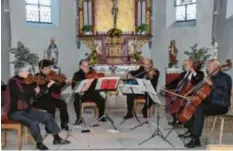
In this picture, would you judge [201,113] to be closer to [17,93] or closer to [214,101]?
[214,101]

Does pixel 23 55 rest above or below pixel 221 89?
above

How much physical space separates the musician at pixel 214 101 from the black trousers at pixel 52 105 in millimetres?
1978

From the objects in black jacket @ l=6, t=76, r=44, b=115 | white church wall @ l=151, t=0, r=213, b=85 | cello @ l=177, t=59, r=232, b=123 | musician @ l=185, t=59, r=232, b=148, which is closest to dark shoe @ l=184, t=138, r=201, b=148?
musician @ l=185, t=59, r=232, b=148

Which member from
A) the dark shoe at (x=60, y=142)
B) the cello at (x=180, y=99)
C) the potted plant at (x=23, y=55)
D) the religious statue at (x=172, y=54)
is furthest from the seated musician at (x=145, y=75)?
the religious statue at (x=172, y=54)

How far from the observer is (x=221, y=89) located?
15.6ft

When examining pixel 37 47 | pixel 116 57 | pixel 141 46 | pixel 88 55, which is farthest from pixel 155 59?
pixel 37 47

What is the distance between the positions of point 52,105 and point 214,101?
95.8 inches

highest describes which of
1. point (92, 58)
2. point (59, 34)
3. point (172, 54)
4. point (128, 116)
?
point (59, 34)

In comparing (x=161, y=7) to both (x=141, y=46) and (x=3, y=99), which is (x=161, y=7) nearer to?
(x=141, y=46)

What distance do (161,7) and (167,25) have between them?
56 cm

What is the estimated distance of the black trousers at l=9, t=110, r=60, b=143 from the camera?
4.34 meters

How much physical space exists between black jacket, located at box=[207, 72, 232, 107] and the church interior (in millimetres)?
13

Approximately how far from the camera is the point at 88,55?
10016mm

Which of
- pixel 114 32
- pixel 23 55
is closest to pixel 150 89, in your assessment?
pixel 23 55
